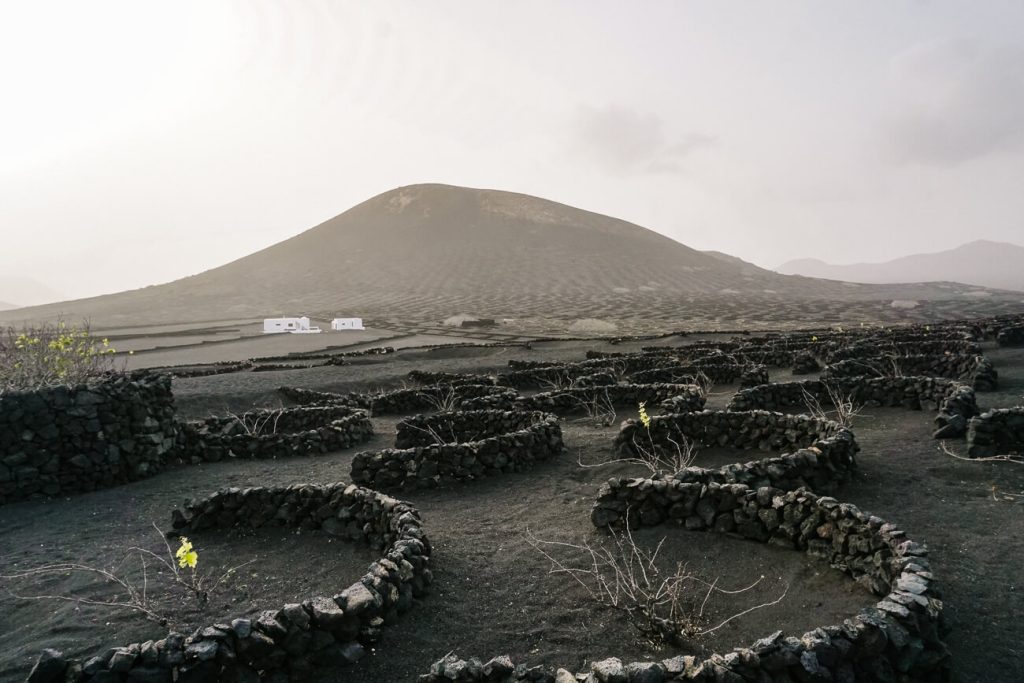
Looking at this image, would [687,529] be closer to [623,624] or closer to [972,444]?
[623,624]

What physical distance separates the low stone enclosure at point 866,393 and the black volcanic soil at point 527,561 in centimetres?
111

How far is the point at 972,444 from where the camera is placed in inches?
382

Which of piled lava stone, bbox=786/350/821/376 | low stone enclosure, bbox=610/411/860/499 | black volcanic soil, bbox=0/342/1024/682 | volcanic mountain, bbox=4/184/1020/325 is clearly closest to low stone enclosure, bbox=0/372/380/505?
black volcanic soil, bbox=0/342/1024/682

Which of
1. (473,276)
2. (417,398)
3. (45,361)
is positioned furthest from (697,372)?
(473,276)

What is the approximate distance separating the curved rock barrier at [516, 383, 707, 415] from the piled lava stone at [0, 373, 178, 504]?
8.47 meters

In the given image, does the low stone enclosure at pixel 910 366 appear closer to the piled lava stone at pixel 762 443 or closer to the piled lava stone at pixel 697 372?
the piled lava stone at pixel 697 372

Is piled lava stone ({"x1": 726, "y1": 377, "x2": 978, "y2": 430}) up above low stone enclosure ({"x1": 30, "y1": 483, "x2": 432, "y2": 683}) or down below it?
above

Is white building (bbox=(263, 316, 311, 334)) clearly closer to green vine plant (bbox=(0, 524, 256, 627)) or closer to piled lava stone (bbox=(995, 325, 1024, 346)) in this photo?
piled lava stone (bbox=(995, 325, 1024, 346))

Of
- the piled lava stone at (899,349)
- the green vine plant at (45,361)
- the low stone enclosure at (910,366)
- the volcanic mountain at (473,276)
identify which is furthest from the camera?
the volcanic mountain at (473,276)

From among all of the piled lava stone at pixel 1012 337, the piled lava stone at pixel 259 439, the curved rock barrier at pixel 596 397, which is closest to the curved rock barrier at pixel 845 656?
the piled lava stone at pixel 259 439

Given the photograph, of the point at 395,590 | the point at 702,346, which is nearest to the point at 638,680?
the point at 395,590

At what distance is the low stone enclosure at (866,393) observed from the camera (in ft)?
43.8

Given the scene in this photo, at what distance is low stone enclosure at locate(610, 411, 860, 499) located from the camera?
8531 mm

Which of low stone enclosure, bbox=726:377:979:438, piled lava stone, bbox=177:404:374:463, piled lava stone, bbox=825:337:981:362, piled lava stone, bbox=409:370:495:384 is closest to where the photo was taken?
low stone enclosure, bbox=726:377:979:438
